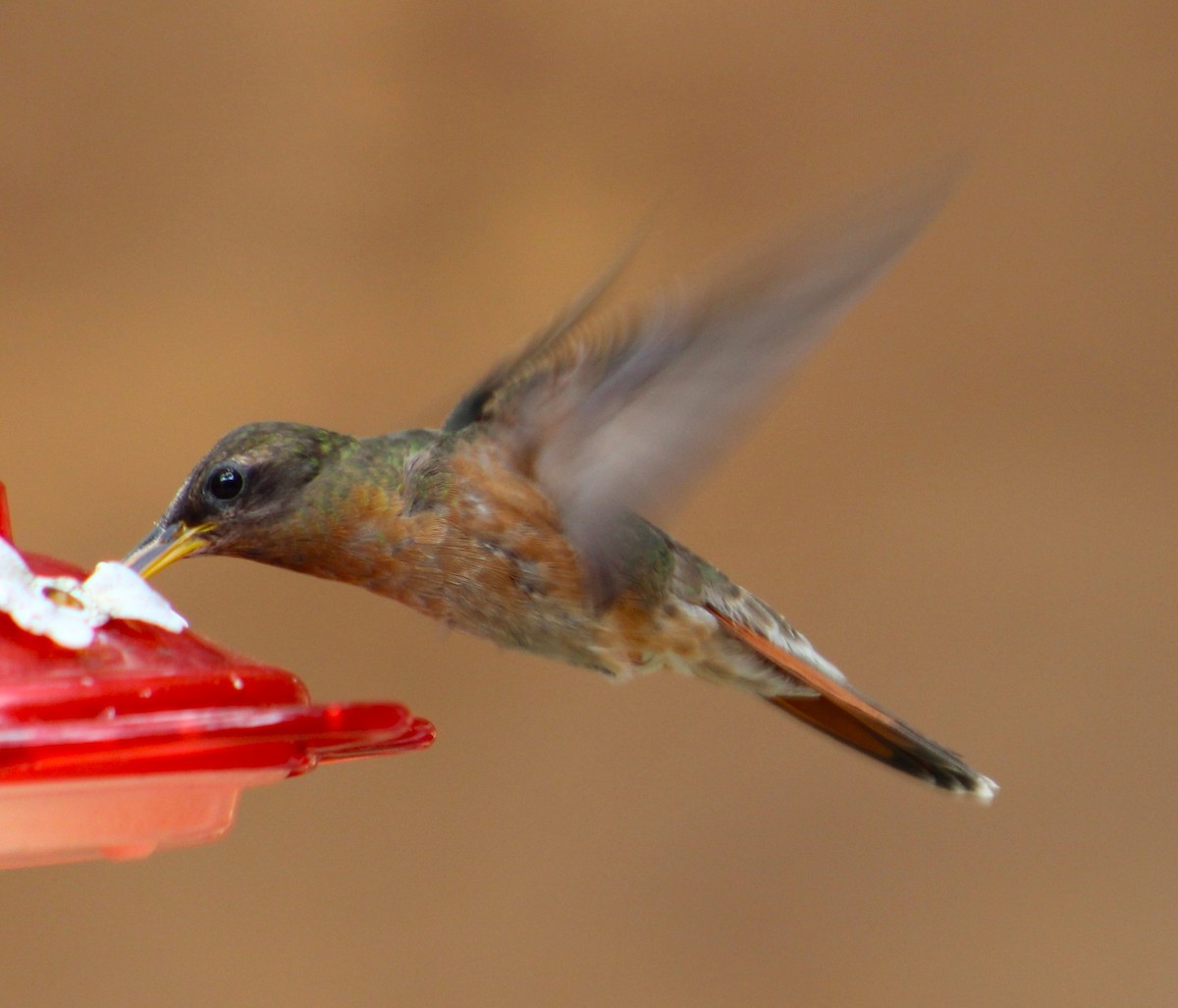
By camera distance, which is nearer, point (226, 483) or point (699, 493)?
point (226, 483)

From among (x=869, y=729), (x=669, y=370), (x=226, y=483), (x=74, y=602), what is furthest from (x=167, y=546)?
(x=869, y=729)

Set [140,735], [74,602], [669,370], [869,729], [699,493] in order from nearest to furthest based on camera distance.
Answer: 1. [140,735]
2. [74,602]
3. [669,370]
4. [869,729]
5. [699,493]

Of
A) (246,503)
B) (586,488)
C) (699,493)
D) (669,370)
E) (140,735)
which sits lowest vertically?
(140,735)

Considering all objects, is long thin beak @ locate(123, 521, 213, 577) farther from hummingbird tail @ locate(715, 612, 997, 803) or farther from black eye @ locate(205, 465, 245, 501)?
hummingbird tail @ locate(715, 612, 997, 803)

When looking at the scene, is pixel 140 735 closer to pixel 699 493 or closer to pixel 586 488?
pixel 586 488

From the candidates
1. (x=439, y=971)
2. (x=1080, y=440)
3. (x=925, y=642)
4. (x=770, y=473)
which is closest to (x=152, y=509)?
(x=439, y=971)

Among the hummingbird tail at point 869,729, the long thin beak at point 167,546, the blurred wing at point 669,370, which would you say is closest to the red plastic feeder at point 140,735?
the long thin beak at point 167,546
